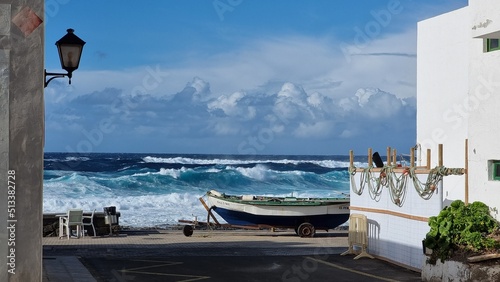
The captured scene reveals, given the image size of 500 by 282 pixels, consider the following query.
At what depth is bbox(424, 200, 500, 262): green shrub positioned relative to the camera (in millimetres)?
15091

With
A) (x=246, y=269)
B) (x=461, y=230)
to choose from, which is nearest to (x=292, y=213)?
(x=246, y=269)

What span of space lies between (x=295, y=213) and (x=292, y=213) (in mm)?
113

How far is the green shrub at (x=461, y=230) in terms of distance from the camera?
1509 centimetres

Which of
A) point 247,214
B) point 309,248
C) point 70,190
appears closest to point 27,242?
point 309,248

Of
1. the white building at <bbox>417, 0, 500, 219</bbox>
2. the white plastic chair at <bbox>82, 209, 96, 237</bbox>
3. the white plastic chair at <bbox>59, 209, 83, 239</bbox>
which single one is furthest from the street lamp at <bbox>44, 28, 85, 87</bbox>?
the white plastic chair at <bbox>82, 209, 96, 237</bbox>

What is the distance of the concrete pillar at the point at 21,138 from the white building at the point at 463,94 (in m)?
8.73

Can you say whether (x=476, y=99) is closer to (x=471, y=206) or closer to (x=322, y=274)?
(x=471, y=206)

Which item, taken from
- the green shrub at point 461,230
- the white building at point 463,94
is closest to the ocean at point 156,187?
the white building at point 463,94

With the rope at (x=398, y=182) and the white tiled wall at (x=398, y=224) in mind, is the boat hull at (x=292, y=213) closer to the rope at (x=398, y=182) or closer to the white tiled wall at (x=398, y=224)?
the rope at (x=398, y=182)

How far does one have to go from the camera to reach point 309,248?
23.9 metres

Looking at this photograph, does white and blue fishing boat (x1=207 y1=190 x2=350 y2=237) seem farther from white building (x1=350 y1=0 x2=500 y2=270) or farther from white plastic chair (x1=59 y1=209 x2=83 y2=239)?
white building (x1=350 y1=0 x2=500 y2=270)

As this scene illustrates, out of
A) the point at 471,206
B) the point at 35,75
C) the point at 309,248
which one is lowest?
the point at 309,248

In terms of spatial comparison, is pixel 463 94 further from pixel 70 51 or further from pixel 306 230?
pixel 70 51

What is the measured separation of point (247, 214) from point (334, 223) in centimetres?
327
